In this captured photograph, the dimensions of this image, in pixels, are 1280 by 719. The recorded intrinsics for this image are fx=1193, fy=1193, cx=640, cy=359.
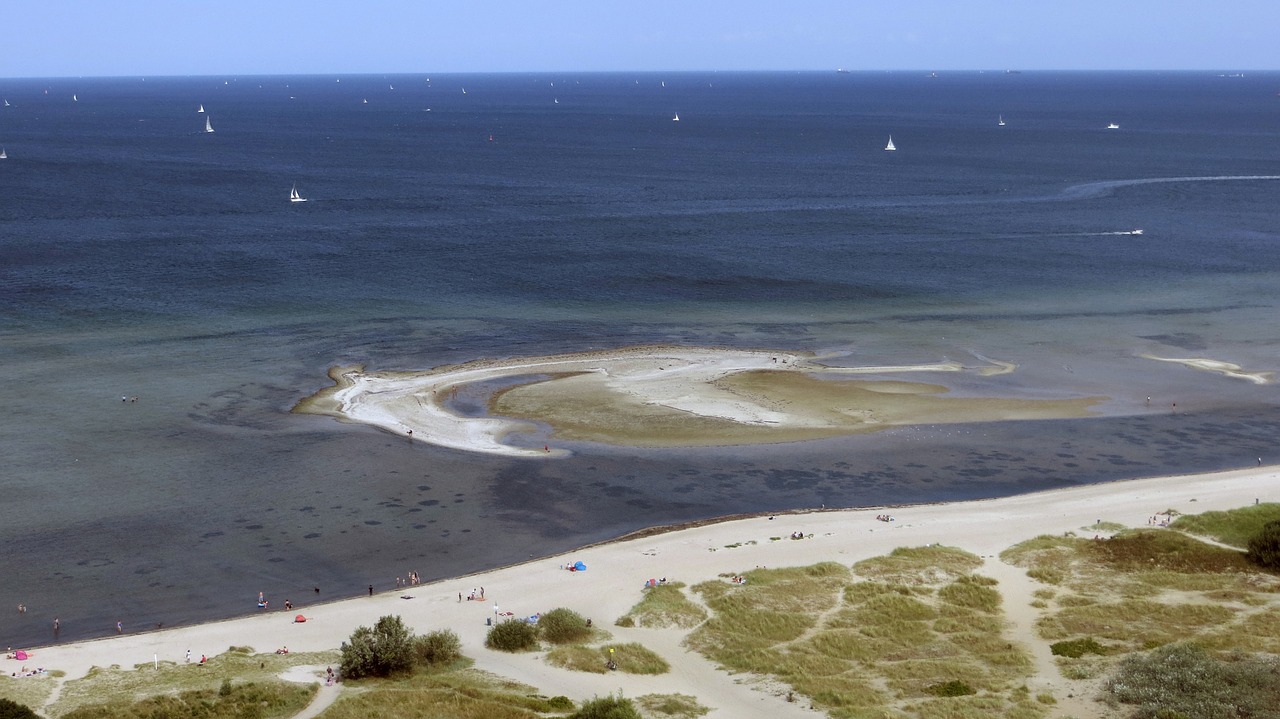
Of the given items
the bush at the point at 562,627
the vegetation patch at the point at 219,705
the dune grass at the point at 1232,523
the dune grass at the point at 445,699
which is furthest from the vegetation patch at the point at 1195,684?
the vegetation patch at the point at 219,705

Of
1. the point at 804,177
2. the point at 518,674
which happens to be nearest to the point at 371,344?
the point at 518,674

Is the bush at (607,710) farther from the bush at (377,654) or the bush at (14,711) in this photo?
the bush at (14,711)

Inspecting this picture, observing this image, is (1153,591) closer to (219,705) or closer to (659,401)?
(659,401)

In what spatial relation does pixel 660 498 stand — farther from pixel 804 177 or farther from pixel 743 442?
pixel 804 177

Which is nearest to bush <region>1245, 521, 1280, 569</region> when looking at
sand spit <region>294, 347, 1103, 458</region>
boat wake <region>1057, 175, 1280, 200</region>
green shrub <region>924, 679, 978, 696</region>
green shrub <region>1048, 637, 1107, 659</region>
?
green shrub <region>1048, 637, 1107, 659</region>

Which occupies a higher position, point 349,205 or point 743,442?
point 349,205

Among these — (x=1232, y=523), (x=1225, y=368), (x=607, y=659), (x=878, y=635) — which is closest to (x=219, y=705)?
(x=607, y=659)

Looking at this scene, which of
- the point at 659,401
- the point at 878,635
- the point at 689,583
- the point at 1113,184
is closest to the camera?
the point at 878,635
